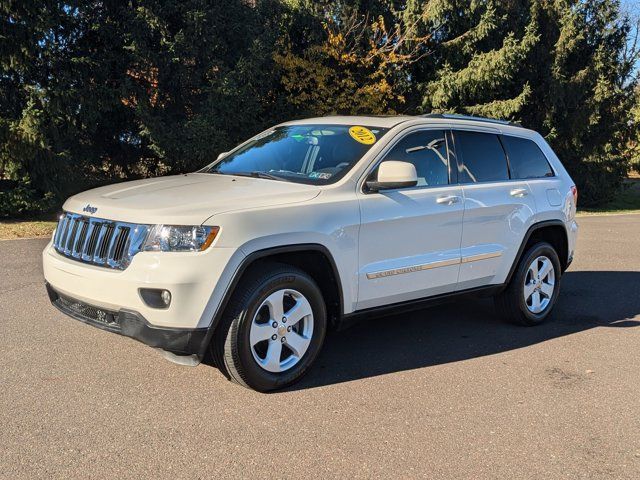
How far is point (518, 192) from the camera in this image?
19.0 feet

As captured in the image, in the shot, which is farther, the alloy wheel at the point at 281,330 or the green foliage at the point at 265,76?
the green foliage at the point at 265,76

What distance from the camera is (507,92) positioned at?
68.8 ft

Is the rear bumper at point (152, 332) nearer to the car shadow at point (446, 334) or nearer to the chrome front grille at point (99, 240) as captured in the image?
the chrome front grille at point (99, 240)

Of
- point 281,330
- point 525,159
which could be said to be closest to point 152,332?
point 281,330

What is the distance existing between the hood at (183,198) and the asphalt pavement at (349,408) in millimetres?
1167

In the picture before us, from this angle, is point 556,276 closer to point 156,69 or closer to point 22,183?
point 22,183

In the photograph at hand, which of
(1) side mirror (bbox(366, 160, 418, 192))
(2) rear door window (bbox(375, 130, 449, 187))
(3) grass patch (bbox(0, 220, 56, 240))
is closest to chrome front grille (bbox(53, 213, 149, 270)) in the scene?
(1) side mirror (bbox(366, 160, 418, 192))

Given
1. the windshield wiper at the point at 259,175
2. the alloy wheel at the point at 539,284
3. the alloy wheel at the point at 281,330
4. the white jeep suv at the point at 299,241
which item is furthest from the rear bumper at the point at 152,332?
the alloy wheel at the point at 539,284

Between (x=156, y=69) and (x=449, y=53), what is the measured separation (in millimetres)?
9390

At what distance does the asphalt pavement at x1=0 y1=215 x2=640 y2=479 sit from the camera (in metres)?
3.32

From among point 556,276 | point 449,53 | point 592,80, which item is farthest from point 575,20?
point 556,276

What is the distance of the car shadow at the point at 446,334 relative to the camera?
4820mm

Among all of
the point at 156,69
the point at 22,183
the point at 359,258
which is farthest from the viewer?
the point at 156,69

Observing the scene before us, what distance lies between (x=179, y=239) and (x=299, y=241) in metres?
0.79
